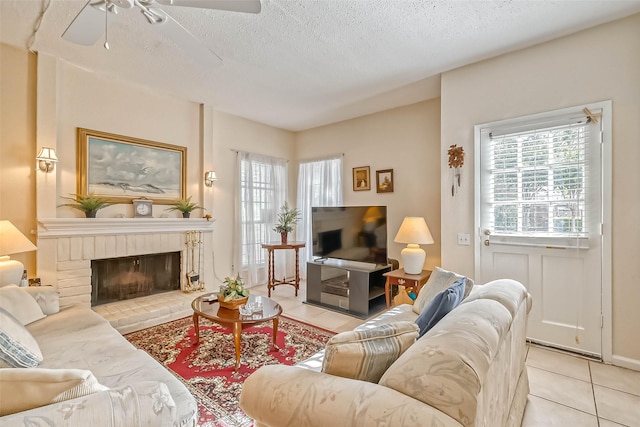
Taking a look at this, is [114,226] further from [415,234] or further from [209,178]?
[415,234]

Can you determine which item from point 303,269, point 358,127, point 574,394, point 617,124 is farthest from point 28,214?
point 617,124

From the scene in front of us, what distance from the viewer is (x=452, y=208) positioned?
10.2 feet

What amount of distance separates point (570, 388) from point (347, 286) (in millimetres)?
2231

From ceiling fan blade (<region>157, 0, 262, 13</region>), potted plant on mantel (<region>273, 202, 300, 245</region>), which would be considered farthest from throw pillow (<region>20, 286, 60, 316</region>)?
potted plant on mantel (<region>273, 202, 300, 245</region>)

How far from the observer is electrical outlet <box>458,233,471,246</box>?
3.00m

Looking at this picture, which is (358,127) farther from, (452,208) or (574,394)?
(574,394)

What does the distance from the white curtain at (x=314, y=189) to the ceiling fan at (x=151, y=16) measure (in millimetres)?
3007

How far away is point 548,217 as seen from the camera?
2615 millimetres

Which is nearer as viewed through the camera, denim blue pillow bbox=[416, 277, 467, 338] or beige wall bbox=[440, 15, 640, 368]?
denim blue pillow bbox=[416, 277, 467, 338]

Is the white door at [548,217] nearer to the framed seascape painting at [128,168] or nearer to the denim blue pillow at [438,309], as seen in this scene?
the denim blue pillow at [438,309]

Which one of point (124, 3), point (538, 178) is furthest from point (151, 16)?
point (538, 178)

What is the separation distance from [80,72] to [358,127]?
3522mm

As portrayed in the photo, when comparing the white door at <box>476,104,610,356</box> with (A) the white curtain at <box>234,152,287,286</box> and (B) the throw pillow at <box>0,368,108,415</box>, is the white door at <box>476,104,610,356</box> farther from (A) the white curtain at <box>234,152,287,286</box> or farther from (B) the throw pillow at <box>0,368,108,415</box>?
(A) the white curtain at <box>234,152,287,286</box>

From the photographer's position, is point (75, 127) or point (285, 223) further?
point (285, 223)
